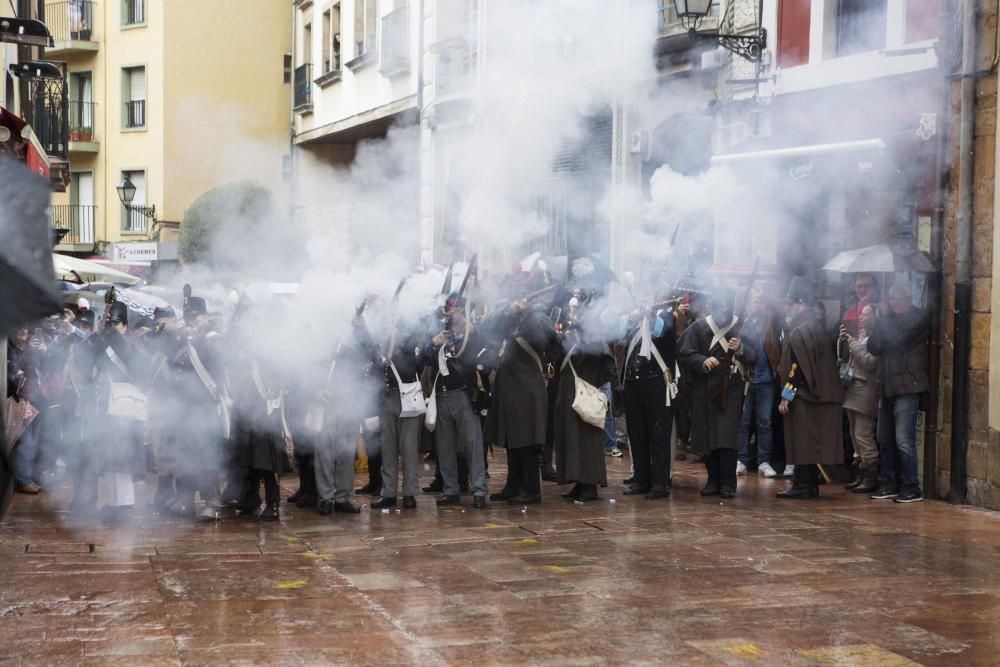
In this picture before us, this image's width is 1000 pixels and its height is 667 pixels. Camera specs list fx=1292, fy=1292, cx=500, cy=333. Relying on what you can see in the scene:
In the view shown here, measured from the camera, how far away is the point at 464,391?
10.0 meters

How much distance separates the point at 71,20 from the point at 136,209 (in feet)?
24.6

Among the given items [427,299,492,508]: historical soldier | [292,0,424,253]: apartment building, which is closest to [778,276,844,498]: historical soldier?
[427,299,492,508]: historical soldier

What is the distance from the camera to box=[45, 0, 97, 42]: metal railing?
34562 millimetres

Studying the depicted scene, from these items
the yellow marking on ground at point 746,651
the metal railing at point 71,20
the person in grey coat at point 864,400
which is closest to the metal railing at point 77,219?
the metal railing at point 71,20

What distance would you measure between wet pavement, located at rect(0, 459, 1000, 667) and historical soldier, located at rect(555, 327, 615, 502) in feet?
1.19

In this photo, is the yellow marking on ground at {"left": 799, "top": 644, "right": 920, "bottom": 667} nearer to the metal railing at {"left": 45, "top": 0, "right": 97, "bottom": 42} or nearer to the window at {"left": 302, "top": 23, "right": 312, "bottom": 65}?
the window at {"left": 302, "top": 23, "right": 312, "bottom": 65}

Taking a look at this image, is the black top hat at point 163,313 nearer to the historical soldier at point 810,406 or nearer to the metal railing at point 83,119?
the historical soldier at point 810,406

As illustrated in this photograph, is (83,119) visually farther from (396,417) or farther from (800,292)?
(800,292)

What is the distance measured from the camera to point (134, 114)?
33.2 m

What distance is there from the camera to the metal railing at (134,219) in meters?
30.3

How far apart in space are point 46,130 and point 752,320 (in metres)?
13.7

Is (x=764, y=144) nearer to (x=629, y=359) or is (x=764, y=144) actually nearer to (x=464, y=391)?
(x=629, y=359)

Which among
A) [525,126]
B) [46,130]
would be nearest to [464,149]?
[525,126]

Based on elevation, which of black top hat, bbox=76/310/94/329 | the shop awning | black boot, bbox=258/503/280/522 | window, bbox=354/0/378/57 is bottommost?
black boot, bbox=258/503/280/522
